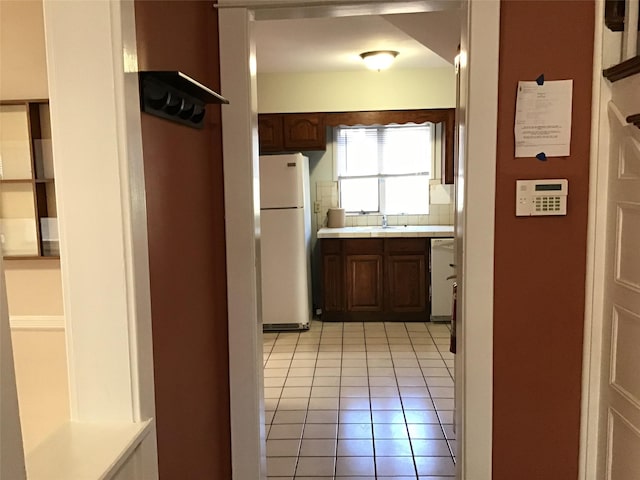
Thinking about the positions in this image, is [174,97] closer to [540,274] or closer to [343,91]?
[540,274]

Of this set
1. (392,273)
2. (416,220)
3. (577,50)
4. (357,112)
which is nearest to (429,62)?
(357,112)

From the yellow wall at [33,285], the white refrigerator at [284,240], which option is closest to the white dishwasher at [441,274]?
the white refrigerator at [284,240]

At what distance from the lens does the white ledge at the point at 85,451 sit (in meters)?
1.11

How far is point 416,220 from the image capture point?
589 centimetres

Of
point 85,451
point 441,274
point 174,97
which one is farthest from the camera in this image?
point 441,274

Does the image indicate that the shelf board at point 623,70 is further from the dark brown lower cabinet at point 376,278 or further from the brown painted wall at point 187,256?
the dark brown lower cabinet at point 376,278

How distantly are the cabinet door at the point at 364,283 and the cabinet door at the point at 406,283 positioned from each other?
10 centimetres

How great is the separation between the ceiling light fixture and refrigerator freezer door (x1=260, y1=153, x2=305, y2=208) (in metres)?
1.03

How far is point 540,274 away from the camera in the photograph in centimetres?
187

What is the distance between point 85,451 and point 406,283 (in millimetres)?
4373

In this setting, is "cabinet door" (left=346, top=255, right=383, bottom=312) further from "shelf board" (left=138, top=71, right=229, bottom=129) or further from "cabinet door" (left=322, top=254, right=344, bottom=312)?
"shelf board" (left=138, top=71, right=229, bottom=129)

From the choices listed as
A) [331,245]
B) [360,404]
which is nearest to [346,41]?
[331,245]

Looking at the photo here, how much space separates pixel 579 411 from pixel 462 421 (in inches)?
15.5

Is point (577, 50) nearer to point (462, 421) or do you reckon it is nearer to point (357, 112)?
point (462, 421)
